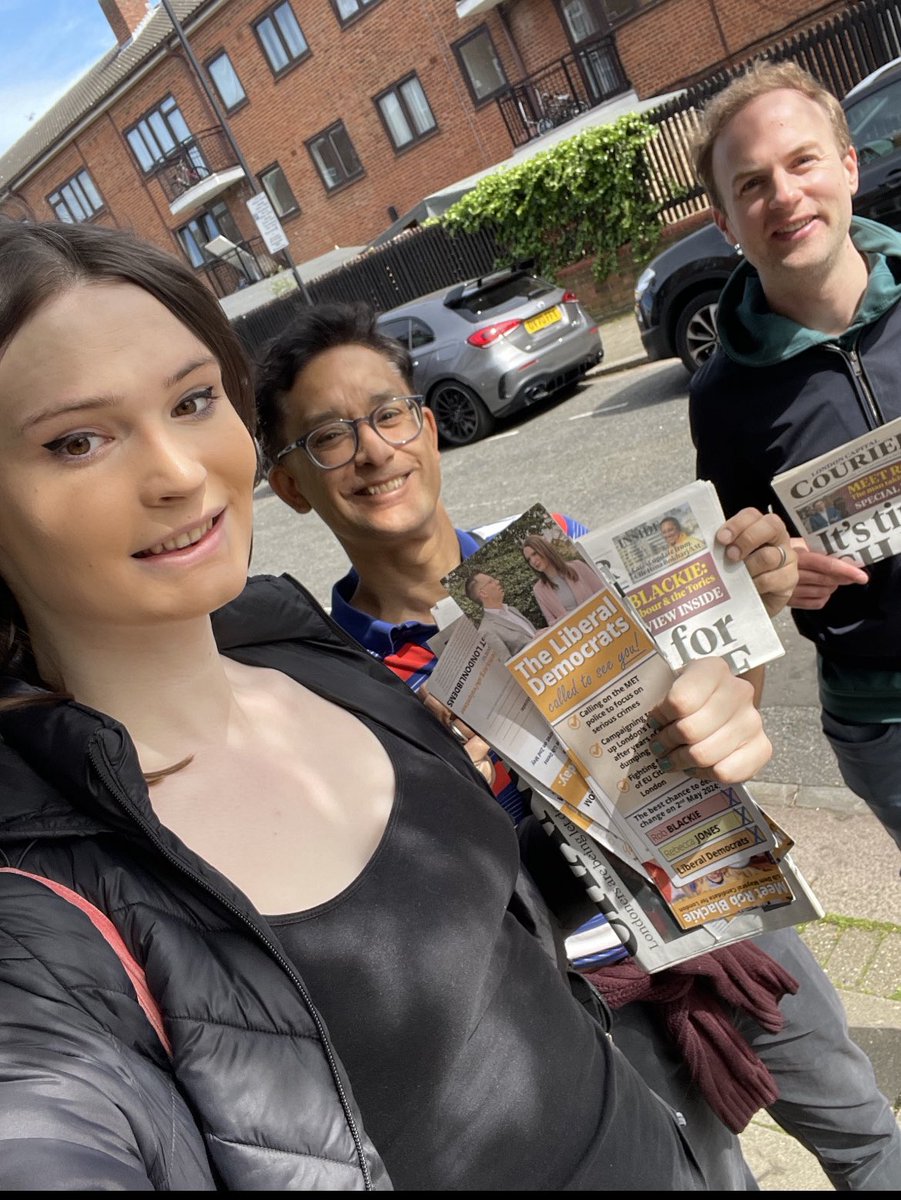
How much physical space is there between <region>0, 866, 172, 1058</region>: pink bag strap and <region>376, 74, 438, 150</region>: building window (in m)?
24.6

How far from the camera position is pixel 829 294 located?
207 centimetres

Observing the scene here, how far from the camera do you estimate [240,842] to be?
116 cm

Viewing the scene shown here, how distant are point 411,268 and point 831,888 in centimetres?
1810

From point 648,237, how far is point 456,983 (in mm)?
15504

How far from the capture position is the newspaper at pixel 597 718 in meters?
1.30

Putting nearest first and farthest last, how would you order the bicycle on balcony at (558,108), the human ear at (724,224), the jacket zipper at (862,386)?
the jacket zipper at (862,386)
the human ear at (724,224)
the bicycle on balcony at (558,108)

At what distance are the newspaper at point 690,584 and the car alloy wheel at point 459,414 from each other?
31.1ft

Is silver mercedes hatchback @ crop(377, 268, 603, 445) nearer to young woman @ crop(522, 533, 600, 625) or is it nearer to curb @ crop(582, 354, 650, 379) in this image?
curb @ crop(582, 354, 650, 379)

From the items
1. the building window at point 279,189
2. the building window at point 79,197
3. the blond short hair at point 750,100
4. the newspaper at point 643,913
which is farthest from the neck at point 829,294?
the building window at point 79,197

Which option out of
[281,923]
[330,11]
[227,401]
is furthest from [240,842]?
[330,11]

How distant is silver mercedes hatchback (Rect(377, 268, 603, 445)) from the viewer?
417 inches

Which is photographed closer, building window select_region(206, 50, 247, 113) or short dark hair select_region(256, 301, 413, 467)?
short dark hair select_region(256, 301, 413, 467)

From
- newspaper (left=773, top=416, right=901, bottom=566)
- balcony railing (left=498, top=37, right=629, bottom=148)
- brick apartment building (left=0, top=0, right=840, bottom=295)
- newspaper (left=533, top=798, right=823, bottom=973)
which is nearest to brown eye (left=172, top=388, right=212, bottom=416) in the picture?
newspaper (left=533, top=798, right=823, bottom=973)

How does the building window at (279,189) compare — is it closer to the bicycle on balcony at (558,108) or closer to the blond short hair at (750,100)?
the bicycle on balcony at (558,108)
